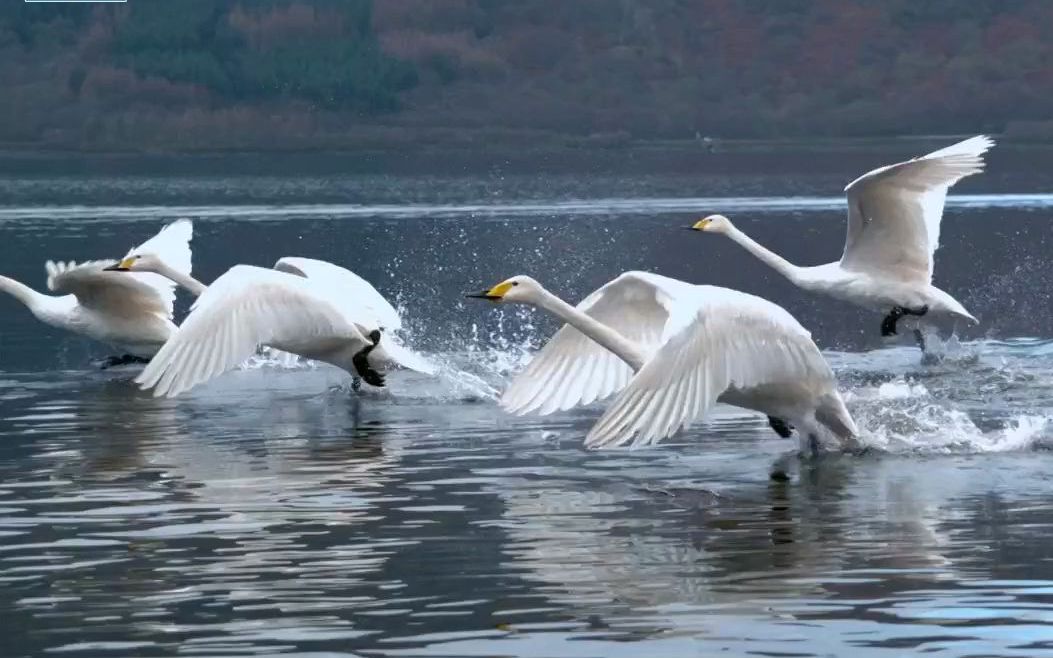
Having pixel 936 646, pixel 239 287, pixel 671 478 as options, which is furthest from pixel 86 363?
pixel 936 646

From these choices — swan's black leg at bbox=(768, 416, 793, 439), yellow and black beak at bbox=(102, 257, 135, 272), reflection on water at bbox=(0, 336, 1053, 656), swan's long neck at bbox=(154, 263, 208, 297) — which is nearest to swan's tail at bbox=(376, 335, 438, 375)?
reflection on water at bbox=(0, 336, 1053, 656)

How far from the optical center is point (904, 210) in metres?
20.4

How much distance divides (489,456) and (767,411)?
6.77 ft

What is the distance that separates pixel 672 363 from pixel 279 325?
4959 millimetres

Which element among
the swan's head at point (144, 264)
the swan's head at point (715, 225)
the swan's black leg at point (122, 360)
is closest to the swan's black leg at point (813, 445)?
the swan's head at point (715, 225)

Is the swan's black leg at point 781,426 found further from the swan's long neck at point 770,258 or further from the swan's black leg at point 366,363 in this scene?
the swan's long neck at point 770,258

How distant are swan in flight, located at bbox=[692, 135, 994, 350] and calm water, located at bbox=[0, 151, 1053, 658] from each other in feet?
1.85

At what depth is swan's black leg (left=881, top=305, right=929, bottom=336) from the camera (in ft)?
70.2

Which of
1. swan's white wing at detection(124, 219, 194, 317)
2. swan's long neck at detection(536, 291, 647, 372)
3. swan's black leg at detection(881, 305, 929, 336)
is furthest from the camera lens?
swan's white wing at detection(124, 219, 194, 317)

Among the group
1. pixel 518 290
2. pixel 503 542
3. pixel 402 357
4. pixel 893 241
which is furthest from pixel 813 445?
pixel 893 241

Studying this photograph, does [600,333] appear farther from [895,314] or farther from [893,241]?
[895,314]

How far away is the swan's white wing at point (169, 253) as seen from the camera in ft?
71.2

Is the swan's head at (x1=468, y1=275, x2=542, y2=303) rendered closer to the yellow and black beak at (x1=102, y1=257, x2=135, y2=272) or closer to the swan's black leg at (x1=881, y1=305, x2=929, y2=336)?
the yellow and black beak at (x1=102, y1=257, x2=135, y2=272)

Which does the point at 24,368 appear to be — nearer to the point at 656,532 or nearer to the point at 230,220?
the point at 656,532
